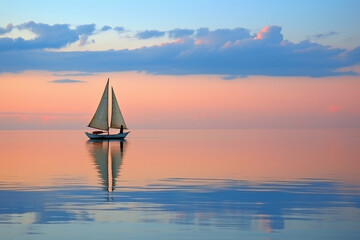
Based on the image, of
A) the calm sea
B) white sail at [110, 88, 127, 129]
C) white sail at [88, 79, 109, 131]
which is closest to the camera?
the calm sea

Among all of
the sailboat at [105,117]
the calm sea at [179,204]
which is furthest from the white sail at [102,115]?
the calm sea at [179,204]

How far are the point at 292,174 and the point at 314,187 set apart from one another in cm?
1001

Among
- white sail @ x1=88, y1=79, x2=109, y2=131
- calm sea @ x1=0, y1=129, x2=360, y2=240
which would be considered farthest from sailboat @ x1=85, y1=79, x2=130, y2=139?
calm sea @ x1=0, y1=129, x2=360, y2=240

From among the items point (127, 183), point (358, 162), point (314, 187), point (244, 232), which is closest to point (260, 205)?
point (244, 232)

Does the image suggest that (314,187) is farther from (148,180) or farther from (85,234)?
(85,234)

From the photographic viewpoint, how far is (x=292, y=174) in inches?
1890

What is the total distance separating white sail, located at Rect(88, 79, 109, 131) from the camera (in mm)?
119438

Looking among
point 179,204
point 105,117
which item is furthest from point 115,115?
point 179,204

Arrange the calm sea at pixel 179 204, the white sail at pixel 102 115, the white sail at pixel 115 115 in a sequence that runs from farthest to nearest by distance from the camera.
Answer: the white sail at pixel 115 115 < the white sail at pixel 102 115 < the calm sea at pixel 179 204

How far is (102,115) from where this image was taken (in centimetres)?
12006

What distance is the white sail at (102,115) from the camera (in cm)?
11944

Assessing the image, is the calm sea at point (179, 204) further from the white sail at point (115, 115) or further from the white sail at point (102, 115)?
the white sail at point (115, 115)

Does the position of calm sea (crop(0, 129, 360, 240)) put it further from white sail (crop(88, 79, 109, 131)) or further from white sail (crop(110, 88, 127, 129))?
white sail (crop(110, 88, 127, 129))

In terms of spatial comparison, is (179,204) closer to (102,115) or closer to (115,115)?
(102,115)
